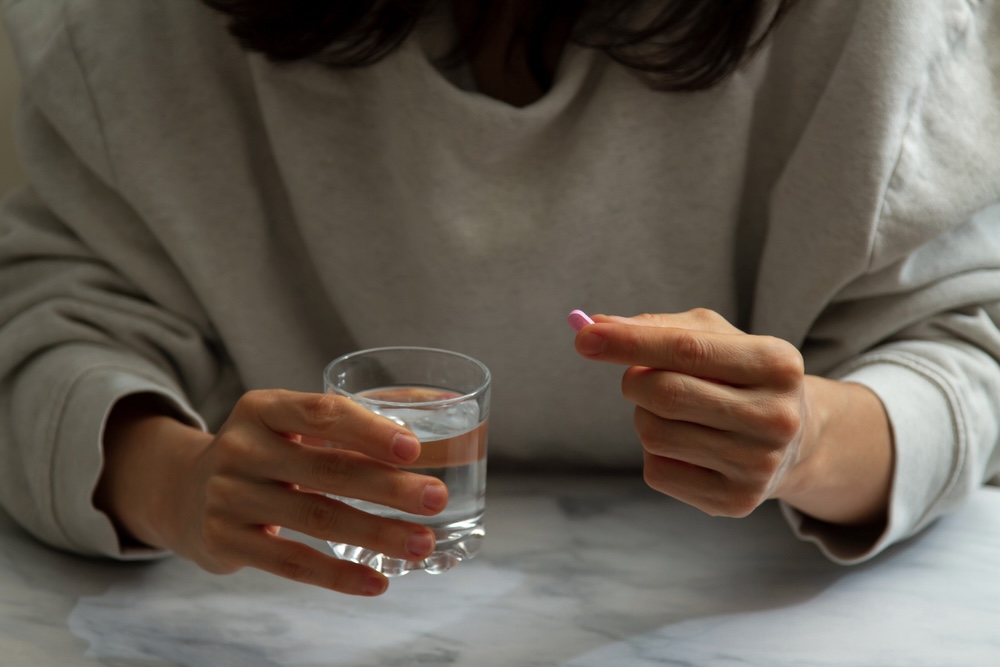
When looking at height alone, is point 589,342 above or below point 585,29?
below

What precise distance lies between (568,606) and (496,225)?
1.12ft

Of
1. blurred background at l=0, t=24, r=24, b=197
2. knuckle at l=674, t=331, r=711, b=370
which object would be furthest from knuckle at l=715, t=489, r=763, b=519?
blurred background at l=0, t=24, r=24, b=197

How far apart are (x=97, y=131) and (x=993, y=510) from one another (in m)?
0.88

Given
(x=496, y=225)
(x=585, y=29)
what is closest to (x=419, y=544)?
(x=496, y=225)

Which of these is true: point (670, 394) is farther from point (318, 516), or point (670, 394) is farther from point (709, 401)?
point (318, 516)

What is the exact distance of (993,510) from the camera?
976mm

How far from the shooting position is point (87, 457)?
2.86 ft

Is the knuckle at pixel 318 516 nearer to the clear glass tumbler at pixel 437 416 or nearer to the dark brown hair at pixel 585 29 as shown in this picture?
the clear glass tumbler at pixel 437 416

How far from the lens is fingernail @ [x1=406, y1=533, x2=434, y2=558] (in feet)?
2.24

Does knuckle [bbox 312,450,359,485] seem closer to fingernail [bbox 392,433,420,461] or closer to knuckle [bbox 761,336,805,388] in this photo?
fingernail [bbox 392,433,420,461]

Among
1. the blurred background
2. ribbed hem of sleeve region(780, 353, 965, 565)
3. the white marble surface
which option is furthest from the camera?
the blurred background

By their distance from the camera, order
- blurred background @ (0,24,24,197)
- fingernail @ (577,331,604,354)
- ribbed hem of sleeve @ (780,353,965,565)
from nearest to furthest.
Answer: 1. fingernail @ (577,331,604,354)
2. ribbed hem of sleeve @ (780,353,965,565)
3. blurred background @ (0,24,24,197)

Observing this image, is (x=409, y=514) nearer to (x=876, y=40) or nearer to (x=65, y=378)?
(x=65, y=378)

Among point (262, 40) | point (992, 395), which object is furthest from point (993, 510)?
point (262, 40)
